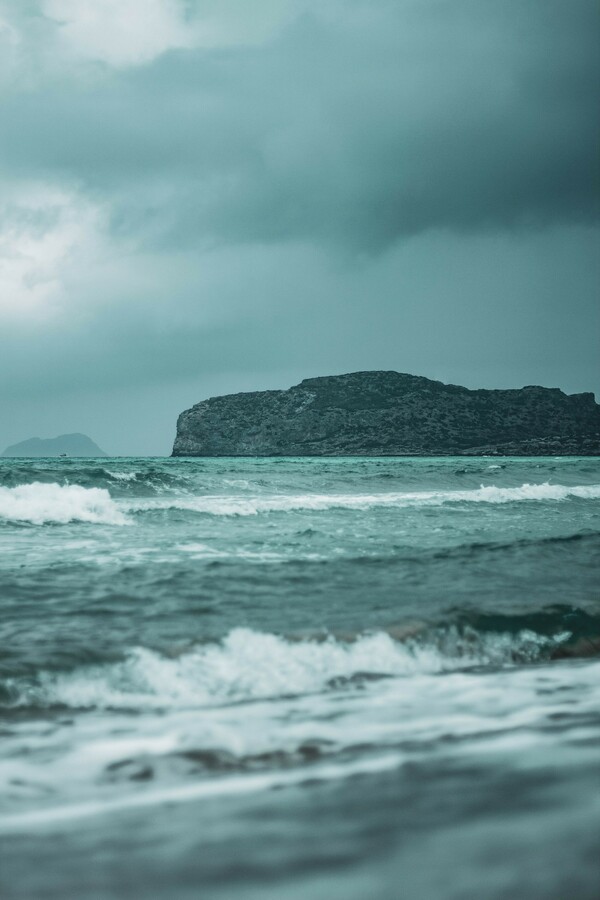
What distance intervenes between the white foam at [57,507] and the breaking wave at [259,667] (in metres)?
10.2

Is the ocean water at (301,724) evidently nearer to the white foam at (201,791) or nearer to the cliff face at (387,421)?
the white foam at (201,791)

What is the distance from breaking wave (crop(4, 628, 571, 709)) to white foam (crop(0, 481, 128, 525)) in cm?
1017

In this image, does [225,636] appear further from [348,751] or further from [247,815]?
[247,815]

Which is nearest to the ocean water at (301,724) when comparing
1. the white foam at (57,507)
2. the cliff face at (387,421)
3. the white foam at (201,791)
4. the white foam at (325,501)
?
the white foam at (201,791)

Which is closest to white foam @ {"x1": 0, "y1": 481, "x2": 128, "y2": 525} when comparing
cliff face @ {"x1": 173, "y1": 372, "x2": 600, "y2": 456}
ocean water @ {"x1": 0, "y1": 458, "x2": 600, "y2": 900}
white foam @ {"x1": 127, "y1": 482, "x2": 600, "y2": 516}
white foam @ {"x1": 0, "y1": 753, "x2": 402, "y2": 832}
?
white foam @ {"x1": 127, "y1": 482, "x2": 600, "y2": 516}

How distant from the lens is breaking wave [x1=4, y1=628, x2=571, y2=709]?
4.16 m

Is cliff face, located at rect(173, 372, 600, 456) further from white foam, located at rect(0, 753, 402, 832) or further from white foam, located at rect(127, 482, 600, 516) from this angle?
white foam, located at rect(0, 753, 402, 832)

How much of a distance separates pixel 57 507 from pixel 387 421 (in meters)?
98.5

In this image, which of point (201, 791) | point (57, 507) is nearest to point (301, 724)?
point (201, 791)

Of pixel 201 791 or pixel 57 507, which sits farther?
pixel 57 507

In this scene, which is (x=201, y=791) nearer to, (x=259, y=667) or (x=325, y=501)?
(x=259, y=667)

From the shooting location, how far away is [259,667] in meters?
4.63

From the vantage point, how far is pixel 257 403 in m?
123

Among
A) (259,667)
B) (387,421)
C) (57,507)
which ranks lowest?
(259,667)
